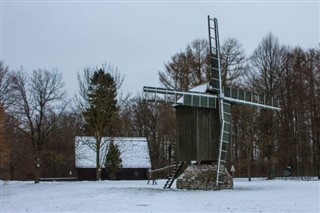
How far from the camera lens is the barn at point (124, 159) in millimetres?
55594

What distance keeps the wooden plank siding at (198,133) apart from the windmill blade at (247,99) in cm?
161

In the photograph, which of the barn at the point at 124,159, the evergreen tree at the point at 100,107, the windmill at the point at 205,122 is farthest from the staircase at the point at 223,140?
the barn at the point at 124,159

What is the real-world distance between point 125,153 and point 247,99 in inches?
1083

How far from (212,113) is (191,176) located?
4549mm

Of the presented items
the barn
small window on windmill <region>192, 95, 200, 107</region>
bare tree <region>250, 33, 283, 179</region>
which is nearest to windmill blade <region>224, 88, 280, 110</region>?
small window on windmill <region>192, 95, 200, 107</region>

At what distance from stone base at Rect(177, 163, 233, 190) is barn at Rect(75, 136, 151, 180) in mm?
22578

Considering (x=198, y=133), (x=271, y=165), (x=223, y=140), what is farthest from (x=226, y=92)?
(x=271, y=165)

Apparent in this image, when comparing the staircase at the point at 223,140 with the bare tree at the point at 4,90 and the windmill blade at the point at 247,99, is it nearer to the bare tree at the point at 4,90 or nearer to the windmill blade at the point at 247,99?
the windmill blade at the point at 247,99

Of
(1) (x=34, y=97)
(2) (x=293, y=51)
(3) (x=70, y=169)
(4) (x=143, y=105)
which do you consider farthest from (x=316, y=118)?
(3) (x=70, y=169)

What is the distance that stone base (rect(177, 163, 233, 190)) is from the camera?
31.4 m

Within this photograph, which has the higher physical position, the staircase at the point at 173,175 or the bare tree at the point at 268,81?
the bare tree at the point at 268,81

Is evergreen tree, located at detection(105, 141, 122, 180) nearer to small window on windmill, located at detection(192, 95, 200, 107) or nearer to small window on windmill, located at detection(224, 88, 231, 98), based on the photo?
small window on windmill, located at detection(224, 88, 231, 98)

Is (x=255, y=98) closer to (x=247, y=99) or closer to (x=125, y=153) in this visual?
(x=247, y=99)

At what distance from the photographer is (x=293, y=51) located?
55094mm
